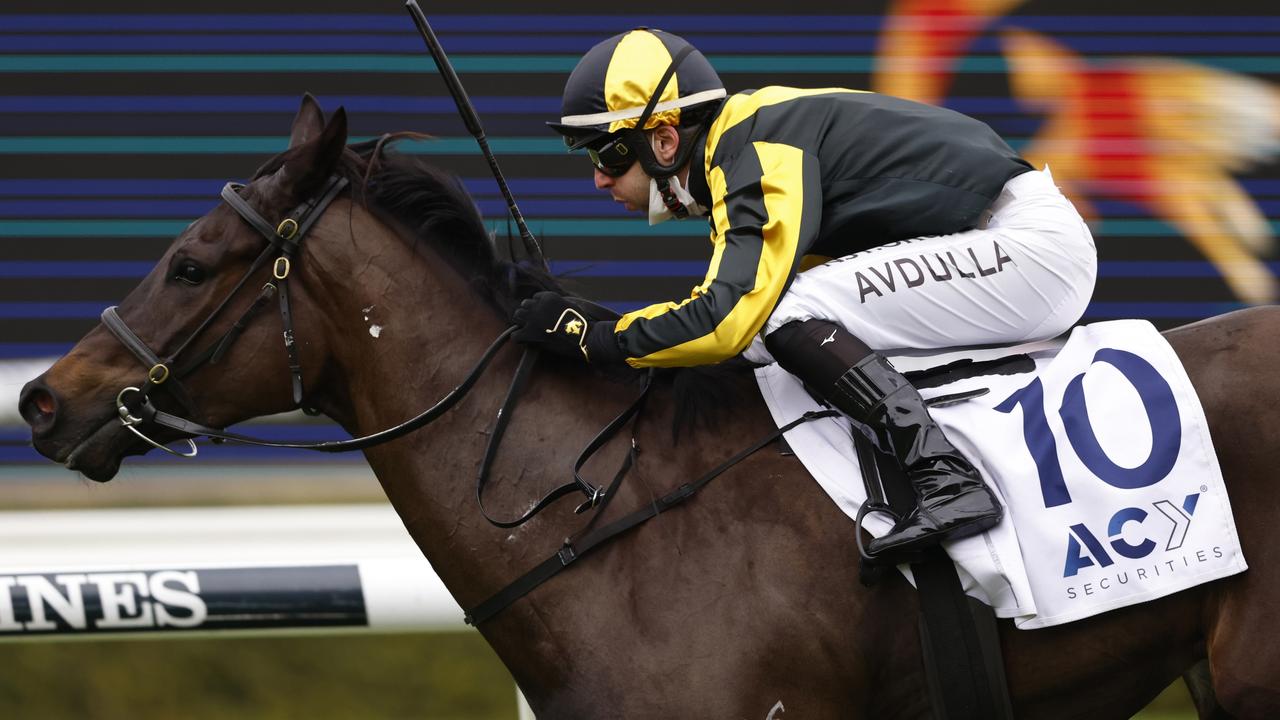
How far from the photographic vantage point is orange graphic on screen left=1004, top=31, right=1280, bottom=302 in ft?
17.7

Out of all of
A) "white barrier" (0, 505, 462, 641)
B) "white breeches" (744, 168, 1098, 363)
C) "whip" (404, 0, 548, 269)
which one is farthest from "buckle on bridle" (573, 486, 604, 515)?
"white barrier" (0, 505, 462, 641)

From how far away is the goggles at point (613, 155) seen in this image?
2.90 metres

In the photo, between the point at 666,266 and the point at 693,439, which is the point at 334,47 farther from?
the point at 693,439

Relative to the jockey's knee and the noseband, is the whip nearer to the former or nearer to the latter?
the noseband

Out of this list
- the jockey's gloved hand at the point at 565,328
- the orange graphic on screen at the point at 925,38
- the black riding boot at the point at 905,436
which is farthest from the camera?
the orange graphic on screen at the point at 925,38

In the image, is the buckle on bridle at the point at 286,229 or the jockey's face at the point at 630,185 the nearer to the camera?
the buckle on bridle at the point at 286,229

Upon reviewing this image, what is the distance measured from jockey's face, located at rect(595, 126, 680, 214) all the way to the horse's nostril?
1220 mm

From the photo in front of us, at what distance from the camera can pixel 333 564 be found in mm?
4113

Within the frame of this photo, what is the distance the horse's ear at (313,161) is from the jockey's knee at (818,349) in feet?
3.22

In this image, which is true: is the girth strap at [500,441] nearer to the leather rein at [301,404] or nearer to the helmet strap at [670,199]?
the leather rein at [301,404]

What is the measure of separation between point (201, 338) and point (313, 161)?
43 cm

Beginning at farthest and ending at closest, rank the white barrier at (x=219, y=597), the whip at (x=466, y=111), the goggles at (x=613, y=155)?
the white barrier at (x=219, y=597) → the whip at (x=466, y=111) → the goggles at (x=613, y=155)

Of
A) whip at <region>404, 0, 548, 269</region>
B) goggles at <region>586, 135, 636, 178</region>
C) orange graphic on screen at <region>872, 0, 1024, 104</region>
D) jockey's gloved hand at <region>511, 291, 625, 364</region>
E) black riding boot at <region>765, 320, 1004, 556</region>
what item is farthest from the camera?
orange graphic on screen at <region>872, 0, 1024, 104</region>

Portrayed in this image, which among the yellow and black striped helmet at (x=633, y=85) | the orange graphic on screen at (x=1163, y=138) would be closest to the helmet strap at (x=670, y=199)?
the yellow and black striped helmet at (x=633, y=85)
